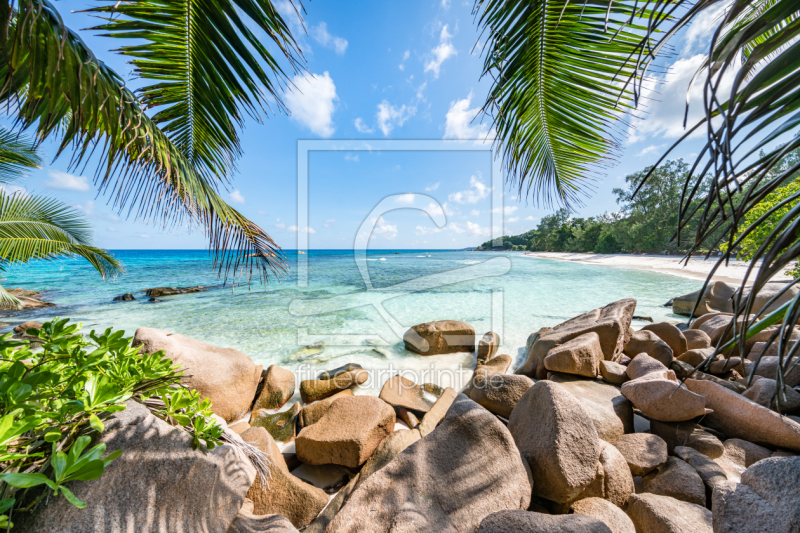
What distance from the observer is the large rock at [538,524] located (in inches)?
50.7

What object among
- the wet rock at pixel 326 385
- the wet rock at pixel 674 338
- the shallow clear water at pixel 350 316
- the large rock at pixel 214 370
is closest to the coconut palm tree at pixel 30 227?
the shallow clear water at pixel 350 316

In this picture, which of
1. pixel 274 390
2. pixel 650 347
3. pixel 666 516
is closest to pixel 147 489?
pixel 666 516

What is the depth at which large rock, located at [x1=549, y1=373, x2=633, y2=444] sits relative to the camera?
2277 mm

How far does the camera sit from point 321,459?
270 cm

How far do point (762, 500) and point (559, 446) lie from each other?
2.54 ft

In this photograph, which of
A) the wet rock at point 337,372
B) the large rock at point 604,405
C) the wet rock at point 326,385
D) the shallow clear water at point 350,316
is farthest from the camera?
the shallow clear water at point 350,316

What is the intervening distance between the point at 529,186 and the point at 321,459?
295cm

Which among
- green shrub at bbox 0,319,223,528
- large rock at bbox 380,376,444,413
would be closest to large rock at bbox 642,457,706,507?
large rock at bbox 380,376,444,413

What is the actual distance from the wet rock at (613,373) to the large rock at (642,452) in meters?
1.21

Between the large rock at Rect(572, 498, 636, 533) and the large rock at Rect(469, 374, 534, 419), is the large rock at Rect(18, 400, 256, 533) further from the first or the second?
the large rock at Rect(469, 374, 534, 419)

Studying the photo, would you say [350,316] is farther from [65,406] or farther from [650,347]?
[65,406]

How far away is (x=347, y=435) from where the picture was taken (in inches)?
105

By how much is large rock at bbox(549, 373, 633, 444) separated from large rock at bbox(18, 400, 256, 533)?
2.13 meters

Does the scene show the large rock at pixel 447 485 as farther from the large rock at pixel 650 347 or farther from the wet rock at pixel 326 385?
the large rock at pixel 650 347
